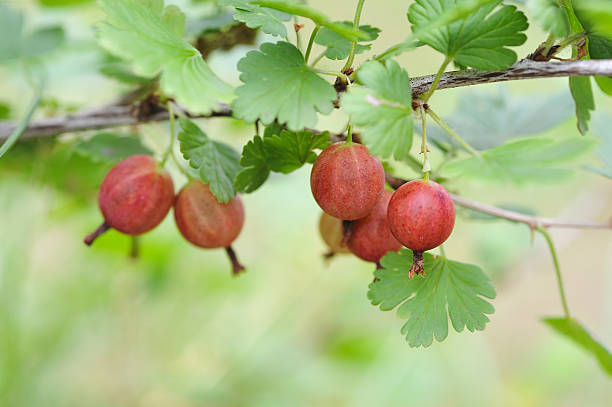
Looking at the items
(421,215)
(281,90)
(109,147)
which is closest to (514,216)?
(421,215)

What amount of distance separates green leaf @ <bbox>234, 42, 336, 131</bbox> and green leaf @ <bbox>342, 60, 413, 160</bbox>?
46mm

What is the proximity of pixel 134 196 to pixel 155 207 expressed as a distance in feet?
0.11

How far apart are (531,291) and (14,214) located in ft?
7.93

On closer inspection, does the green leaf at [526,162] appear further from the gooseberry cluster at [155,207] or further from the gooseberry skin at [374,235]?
the gooseberry cluster at [155,207]

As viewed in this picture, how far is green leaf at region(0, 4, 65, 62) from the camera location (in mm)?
1015

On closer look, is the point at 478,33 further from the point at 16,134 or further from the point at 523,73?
the point at 16,134

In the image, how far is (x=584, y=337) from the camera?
2.62 ft

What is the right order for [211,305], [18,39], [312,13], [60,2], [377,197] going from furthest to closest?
[211,305]
[60,2]
[18,39]
[377,197]
[312,13]

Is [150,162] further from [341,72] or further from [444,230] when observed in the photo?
[444,230]

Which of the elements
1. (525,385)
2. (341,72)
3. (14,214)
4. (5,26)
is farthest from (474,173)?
(525,385)

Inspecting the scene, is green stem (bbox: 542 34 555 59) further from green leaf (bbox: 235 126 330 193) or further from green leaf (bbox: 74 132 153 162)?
green leaf (bbox: 74 132 153 162)

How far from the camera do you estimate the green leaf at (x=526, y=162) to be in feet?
1.60

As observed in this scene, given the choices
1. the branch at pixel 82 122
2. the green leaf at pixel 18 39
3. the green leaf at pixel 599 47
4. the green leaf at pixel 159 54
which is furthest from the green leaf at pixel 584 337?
the green leaf at pixel 18 39

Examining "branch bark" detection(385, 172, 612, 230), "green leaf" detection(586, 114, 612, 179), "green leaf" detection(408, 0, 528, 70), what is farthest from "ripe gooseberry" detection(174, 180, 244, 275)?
"green leaf" detection(586, 114, 612, 179)
